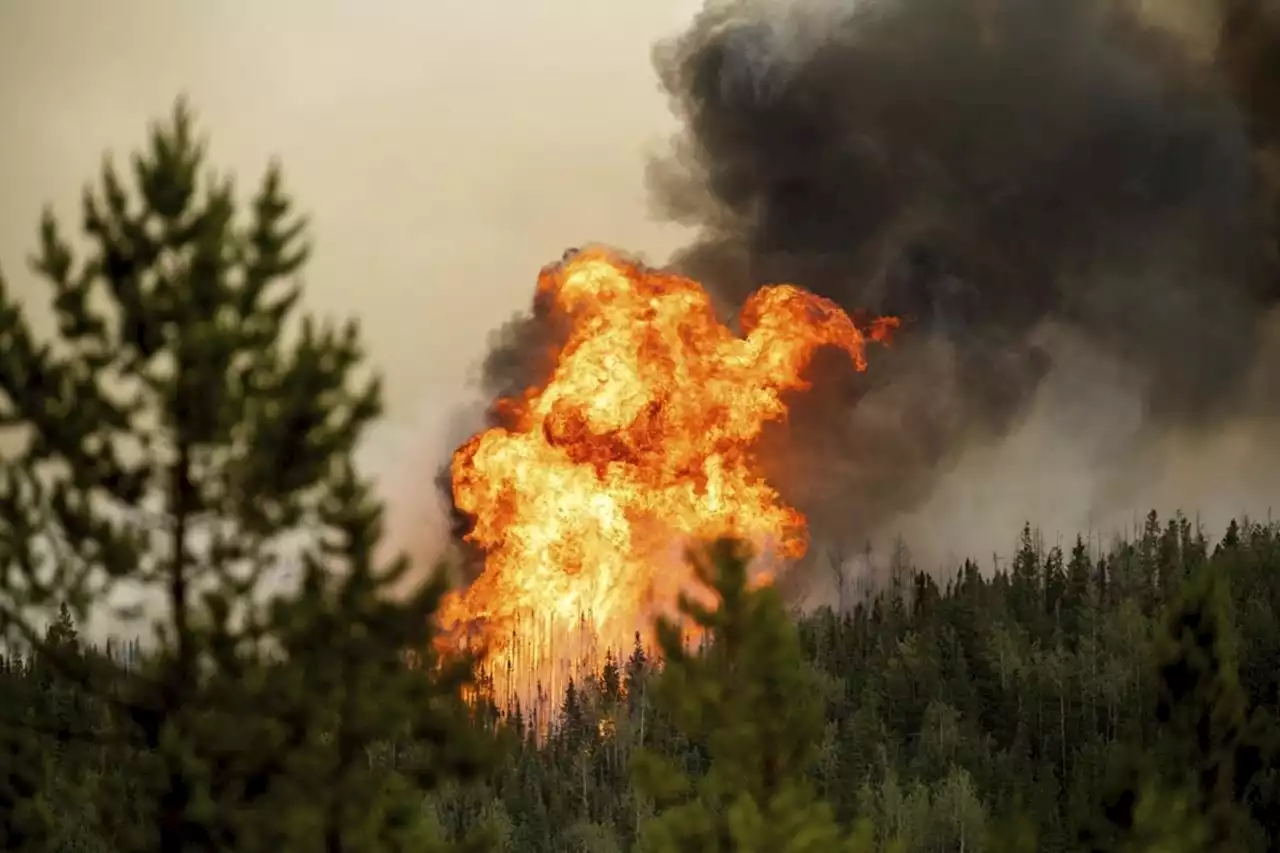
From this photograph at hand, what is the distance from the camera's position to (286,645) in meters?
20.6

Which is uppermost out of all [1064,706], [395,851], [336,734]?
[1064,706]

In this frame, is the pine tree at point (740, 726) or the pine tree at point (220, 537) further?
the pine tree at point (740, 726)

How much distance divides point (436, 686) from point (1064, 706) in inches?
5158

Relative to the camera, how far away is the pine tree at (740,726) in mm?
30250

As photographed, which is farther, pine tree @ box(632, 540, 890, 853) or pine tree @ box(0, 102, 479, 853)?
pine tree @ box(632, 540, 890, 853)

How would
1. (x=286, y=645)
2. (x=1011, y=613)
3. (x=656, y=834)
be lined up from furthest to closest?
(x=1011, y=613)
(x=656, y=834)
(x=286, y=645)

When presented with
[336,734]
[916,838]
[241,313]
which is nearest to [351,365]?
[241,313]

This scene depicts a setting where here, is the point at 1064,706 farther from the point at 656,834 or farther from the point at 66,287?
the point at 66,287

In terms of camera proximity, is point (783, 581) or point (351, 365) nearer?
point (351, 365)

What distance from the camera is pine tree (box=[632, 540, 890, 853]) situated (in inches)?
1191

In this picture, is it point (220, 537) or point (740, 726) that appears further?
point (740, 726)

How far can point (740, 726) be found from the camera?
102ft

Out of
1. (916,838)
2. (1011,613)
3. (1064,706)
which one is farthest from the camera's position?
(1011,613)

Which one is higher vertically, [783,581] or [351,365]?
[783,581]
